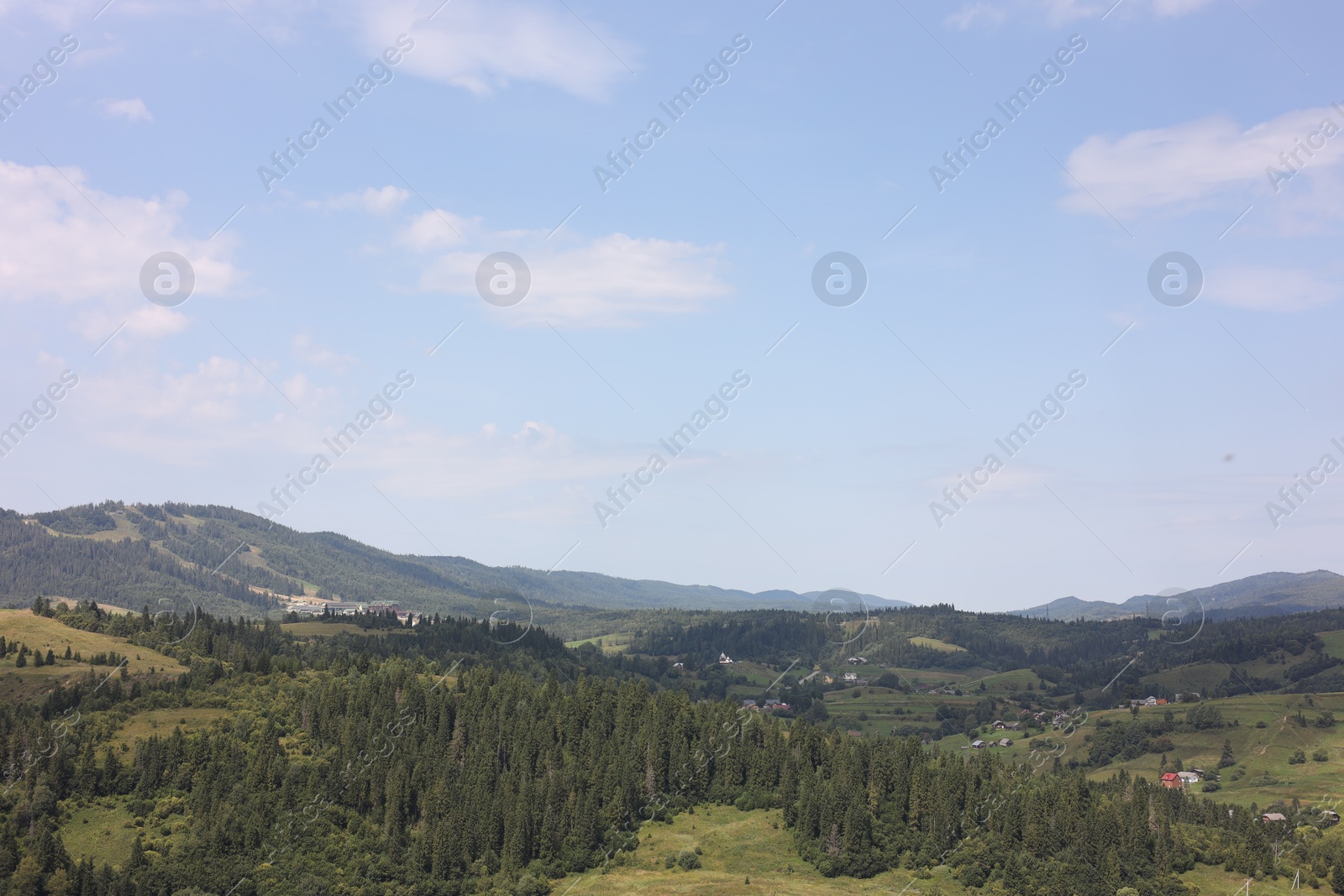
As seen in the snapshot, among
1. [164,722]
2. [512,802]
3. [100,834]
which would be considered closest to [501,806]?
[512,802]

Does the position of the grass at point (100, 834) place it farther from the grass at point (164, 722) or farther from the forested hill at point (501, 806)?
the grass at point (164, 722)

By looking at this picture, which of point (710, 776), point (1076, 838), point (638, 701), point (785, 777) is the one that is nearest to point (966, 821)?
point (1076, 838)

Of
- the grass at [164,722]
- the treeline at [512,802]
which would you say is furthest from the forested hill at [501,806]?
the grass at [164,722]

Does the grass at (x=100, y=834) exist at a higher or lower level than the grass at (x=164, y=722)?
lower

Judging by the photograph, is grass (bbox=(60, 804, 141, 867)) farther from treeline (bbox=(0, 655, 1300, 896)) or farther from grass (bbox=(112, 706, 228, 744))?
grass (bbox=(112, 706, 228, 744))

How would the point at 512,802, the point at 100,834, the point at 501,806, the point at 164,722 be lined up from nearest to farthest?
the point at 100,834 → the point at 501,806 → the point at 512,802 → the point at 164,722

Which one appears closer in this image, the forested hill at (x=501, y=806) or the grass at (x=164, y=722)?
the forested hill at (x=501, y=806)

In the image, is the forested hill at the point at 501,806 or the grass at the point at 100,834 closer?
the forested hill at the point at 501,806

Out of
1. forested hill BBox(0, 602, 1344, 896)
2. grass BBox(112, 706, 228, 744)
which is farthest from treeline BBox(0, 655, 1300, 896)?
grass BBox(112, 706, 228, 744)

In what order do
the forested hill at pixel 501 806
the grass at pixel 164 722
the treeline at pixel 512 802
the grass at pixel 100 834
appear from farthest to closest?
the grass at pixel 164 722 → the grass at pixel 100 834 → the treeline at pixel 512 802 → the forested hill at pixel 501 806

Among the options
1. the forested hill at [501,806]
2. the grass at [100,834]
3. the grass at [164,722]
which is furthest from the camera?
the grass at [164,722]

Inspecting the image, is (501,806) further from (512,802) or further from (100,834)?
(100,834)

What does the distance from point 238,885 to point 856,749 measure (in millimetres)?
99348

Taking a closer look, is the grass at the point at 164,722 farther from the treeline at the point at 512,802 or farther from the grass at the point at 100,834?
the grass at the point at 100,834
